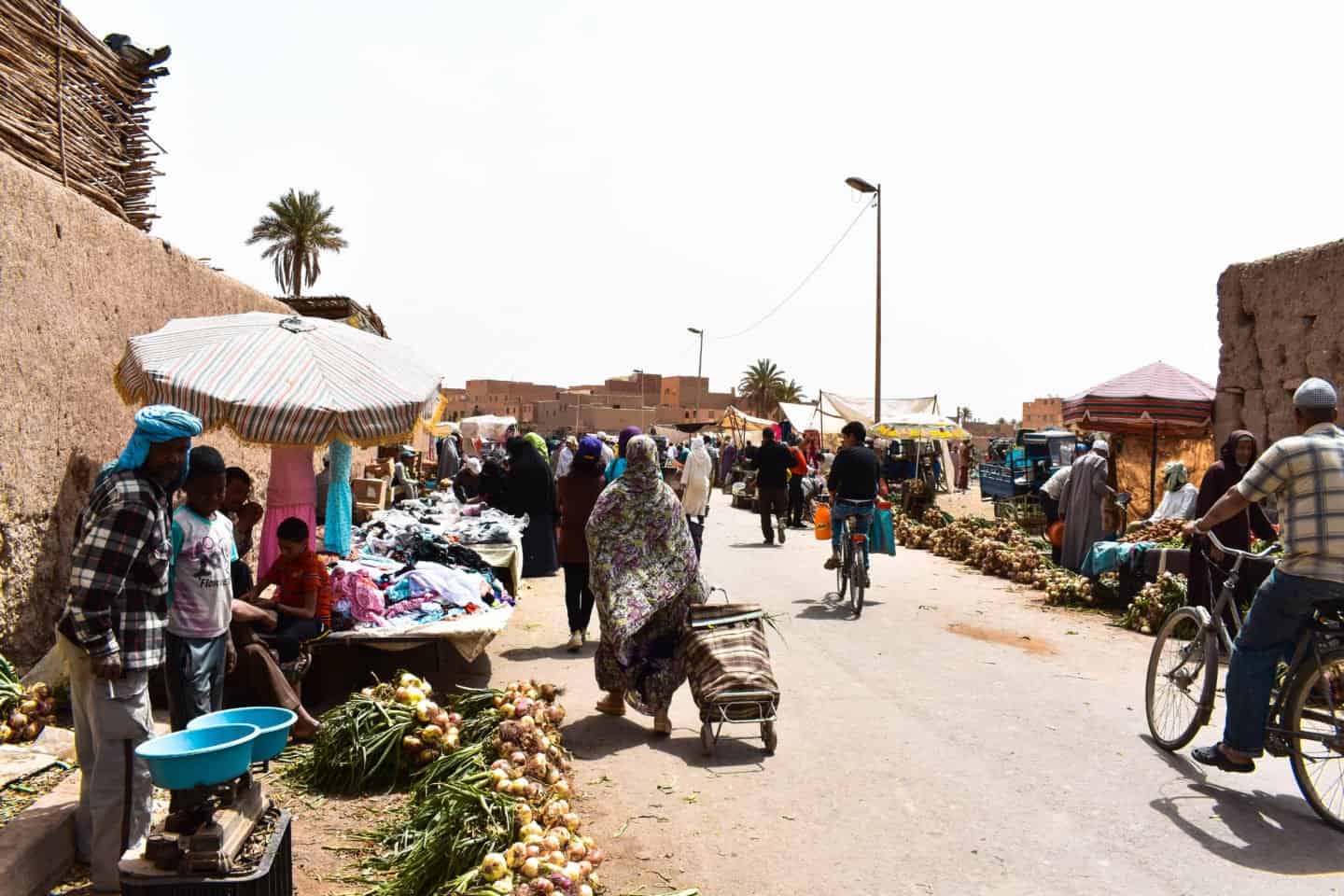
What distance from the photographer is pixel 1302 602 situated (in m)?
4.62

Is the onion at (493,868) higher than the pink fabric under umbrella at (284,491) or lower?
lower

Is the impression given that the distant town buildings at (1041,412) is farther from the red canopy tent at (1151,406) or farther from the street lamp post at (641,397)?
the red canopy tent at (1151,406)

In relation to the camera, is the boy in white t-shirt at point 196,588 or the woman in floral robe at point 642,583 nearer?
the boy in white t-shirt at point 196,588

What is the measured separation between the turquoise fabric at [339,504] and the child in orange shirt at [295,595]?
1.33m

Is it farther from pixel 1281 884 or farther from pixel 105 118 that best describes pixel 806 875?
pixel 105 118

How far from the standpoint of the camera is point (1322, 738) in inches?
177

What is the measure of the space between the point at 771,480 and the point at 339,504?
10.5 meters

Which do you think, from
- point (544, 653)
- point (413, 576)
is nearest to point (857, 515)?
point (544, 653)

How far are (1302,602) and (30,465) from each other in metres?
7.11

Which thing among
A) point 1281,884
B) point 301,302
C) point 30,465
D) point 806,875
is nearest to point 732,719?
point 806,875

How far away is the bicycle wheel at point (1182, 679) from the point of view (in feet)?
17.3

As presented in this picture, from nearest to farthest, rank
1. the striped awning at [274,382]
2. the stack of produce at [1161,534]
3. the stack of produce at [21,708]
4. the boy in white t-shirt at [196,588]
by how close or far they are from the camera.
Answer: the boy in white t-shirt at [196,588] → the stack of produce at [21,708] → the striped awning at [274,382] → the stack of produce at [1161,534]

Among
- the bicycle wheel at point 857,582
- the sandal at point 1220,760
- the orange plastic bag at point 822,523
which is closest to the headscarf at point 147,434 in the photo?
the sandal at point 1220,760

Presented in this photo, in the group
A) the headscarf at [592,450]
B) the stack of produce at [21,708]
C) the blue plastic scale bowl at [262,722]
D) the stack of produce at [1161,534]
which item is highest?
the headscarf at [592,450]
